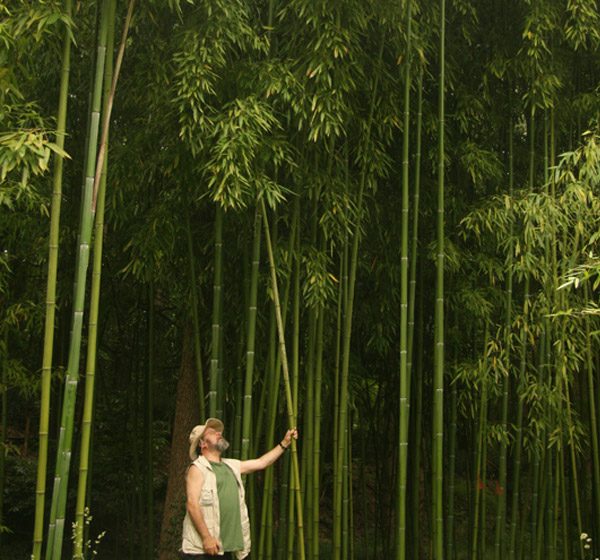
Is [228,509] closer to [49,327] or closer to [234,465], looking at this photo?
[234,465]

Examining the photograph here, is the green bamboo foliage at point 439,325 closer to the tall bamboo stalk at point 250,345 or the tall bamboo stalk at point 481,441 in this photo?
the tall bamboo stalk at point 481,441

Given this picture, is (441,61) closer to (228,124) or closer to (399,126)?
(399,126)

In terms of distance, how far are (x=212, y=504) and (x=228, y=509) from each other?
0.09 m

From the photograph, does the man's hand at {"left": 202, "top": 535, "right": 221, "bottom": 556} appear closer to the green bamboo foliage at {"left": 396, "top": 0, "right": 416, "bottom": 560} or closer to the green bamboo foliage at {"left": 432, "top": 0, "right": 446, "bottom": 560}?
the green bamboo foliage at {"left": 396, "top": 0, "right": 416, "bottom": 560}

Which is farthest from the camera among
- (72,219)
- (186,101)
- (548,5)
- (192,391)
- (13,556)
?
(13,556)

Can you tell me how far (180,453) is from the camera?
5949mm

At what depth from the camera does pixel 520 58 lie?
5.07 meters

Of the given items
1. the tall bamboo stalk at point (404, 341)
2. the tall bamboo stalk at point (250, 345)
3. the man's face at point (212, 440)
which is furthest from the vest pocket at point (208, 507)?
the tall bamboo stalk at point (404, 341)

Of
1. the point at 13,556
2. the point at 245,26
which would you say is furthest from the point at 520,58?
the point at 13,556

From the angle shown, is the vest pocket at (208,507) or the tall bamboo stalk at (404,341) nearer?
the vest pocket at (208,507)

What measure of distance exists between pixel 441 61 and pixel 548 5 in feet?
2.80

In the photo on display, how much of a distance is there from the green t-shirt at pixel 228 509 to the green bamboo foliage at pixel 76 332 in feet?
2.02

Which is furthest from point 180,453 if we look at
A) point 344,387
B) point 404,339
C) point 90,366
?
point 90,366

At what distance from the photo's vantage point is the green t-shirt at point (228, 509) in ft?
11.4
